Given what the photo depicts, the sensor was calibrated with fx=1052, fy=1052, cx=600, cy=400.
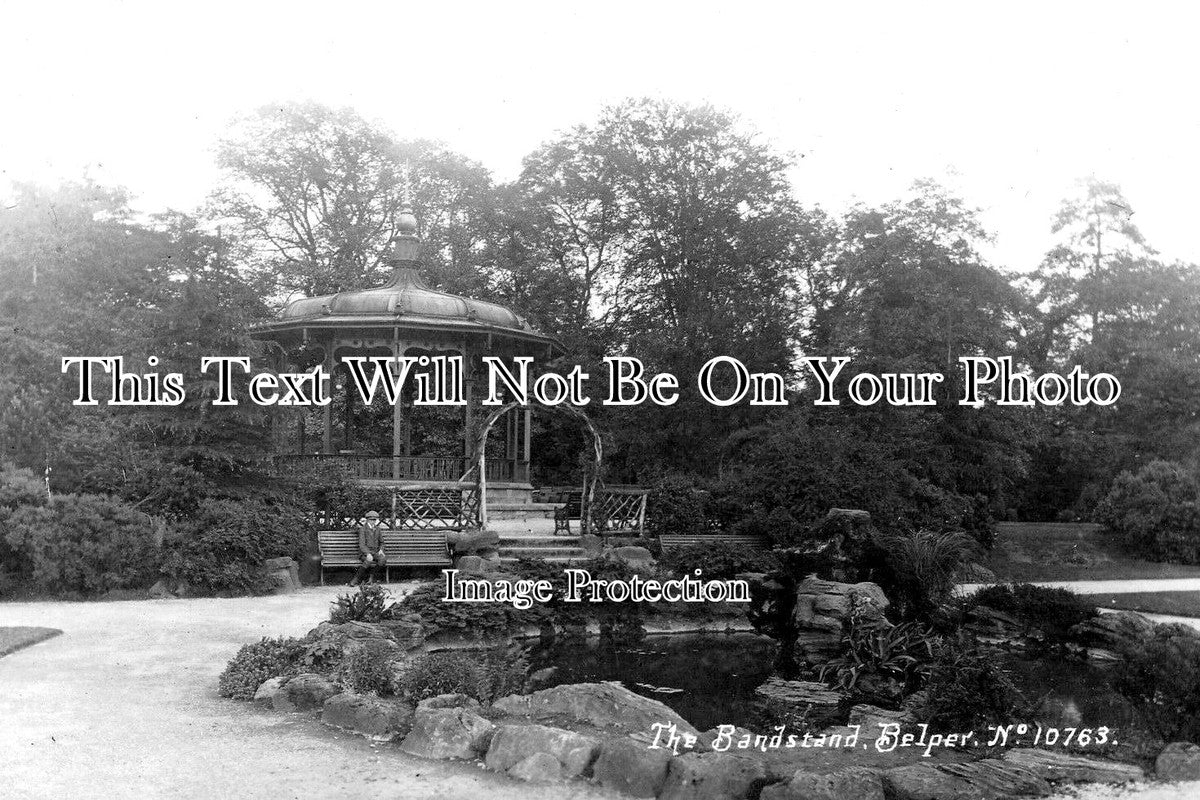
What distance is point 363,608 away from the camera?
11.1 meters

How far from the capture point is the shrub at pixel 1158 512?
21719 mm

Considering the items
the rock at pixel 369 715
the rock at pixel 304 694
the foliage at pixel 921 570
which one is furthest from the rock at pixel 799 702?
the foliage at pixel 921 570

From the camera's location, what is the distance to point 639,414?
29.1m

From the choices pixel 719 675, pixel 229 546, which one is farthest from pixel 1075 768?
pixel 229 546

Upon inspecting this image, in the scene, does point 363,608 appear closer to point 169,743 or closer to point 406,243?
point 169,743

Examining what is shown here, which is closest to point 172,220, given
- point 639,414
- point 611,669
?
point 639,414

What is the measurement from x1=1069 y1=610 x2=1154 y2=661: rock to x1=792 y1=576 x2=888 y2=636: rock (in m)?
2.41

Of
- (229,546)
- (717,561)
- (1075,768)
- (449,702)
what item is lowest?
(1075,768)

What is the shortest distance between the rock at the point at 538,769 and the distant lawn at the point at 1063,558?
1464cm

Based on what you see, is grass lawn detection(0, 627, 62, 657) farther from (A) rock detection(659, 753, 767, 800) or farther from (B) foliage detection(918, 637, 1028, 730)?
(B) foliage detection(918, 637, 1028, 730)

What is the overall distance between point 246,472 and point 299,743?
10.8m

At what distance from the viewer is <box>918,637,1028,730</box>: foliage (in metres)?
7.52

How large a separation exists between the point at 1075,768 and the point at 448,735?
393cm

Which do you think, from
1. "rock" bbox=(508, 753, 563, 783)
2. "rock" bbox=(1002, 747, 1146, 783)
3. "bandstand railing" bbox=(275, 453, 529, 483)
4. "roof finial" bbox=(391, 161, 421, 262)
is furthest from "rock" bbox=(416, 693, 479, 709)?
"roof finial" bbox=(391, 161, 421, 262)
